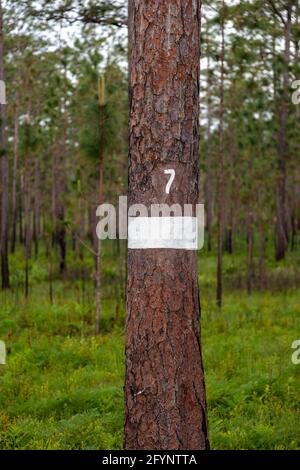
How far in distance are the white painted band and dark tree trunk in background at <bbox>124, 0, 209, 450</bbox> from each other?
44mm

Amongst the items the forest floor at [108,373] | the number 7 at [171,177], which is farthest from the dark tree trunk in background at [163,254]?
the forest floor at [108,373]

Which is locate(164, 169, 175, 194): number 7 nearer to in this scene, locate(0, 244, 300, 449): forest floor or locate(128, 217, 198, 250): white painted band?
locate(128, 217, 198, 250): white painted band

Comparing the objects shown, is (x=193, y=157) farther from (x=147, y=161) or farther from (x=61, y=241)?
(x=61, y=241)

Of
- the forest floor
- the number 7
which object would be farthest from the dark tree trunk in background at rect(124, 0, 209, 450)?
the forest floor

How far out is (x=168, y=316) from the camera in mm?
3070

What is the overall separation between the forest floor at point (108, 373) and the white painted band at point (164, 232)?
274 centimetres

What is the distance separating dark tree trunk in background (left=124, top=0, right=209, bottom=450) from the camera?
3070 millimetres

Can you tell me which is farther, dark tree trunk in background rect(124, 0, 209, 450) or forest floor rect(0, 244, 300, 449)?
forest floor rect(0, 244, 300, 449)

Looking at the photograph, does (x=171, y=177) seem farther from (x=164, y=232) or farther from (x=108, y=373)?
(x=108, y=373)

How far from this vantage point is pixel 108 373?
7.59m

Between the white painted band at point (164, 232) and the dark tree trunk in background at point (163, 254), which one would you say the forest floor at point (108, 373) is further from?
the white painted band at point (164, 232)
